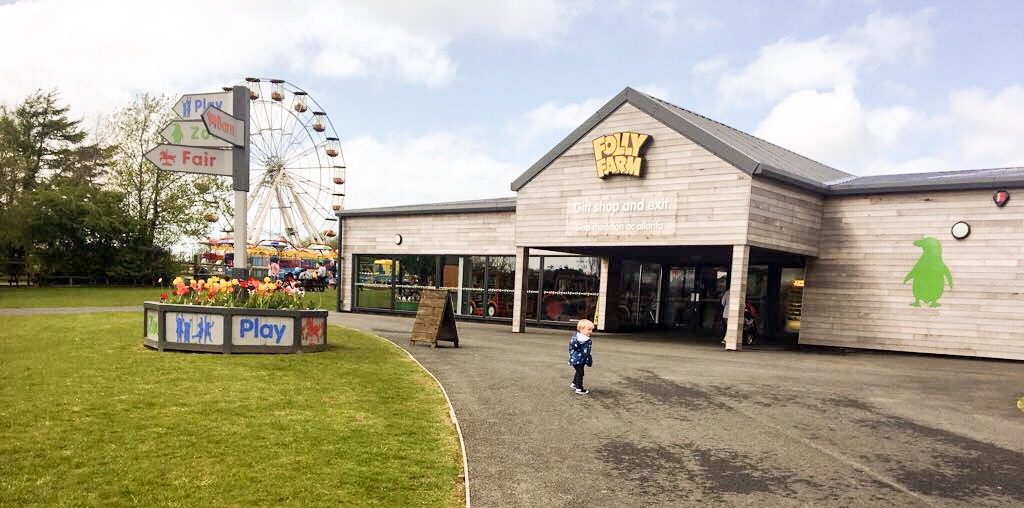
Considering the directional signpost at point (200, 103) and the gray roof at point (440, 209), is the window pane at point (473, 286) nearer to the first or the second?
the gray roof at point (440, 209)

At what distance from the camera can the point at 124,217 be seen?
134ft

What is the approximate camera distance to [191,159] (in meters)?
12.9

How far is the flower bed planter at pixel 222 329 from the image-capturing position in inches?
454

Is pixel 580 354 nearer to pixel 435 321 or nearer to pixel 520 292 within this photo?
pixel 435 321

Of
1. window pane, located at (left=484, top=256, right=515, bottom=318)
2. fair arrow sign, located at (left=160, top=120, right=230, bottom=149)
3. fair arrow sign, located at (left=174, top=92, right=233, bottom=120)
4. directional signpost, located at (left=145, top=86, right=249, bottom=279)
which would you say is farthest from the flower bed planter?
window pane, located at (left=484, top=256, right=515, bottom=318)

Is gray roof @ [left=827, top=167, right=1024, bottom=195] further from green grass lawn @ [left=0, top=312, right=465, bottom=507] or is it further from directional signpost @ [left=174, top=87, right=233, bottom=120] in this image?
directional signpost @ [left=174, top=87, right=233, bottom=120]

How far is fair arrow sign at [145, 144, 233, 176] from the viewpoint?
498 inches

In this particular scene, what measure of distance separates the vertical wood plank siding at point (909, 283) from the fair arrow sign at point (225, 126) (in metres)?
15.2

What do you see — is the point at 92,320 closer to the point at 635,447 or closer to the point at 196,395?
the point at 196,395

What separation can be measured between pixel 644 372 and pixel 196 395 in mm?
7460

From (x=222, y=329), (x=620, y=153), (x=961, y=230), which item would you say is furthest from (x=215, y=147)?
(x=961, y=230)

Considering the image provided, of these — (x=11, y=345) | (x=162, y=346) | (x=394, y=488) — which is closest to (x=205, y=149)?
(x=162, y=346)

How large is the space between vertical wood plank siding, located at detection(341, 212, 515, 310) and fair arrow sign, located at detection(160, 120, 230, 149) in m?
12.2

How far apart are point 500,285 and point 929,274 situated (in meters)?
13.9
